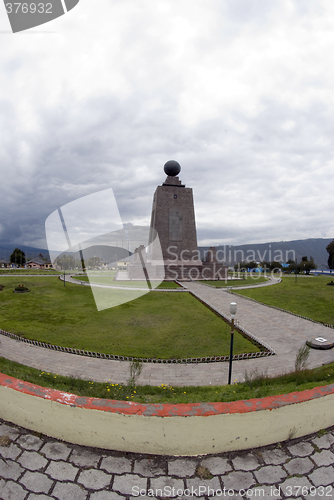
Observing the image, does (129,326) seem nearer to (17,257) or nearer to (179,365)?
(179,365)

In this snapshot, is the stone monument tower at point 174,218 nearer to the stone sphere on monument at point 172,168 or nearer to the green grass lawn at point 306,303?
the stone sphere on monument at point 172,168

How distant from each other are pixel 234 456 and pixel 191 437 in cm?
64

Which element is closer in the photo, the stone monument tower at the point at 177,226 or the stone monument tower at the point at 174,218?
the stone monument tower at the point at 177,226

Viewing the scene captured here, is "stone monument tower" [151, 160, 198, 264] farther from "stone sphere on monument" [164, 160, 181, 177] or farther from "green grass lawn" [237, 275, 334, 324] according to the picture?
"green grass lawn" [237, 275, 334, 324]

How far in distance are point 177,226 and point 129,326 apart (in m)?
25.0

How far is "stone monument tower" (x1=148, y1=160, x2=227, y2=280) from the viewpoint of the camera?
1407 inches

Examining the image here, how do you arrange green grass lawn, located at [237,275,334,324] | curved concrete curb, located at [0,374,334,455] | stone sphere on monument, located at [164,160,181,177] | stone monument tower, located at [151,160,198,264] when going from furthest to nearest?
stone sphere on monument, located at [164,160,181,177] → stone monument tower, located at [151,160,198,264] → green grass lawn, located at [237,275,334,324] → curved concrete curb, located at [0,374,334,455]

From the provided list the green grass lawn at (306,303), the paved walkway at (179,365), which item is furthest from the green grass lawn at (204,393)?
the green grass lawn at (306,303)

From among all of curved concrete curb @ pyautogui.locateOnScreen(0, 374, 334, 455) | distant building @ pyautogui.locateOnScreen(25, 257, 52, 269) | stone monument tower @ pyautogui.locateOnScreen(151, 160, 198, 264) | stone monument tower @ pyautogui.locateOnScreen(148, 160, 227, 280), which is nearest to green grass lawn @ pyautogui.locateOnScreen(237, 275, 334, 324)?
stone monument tower @ pyautogui.locateOnScreen(148, 160, 227, 280)

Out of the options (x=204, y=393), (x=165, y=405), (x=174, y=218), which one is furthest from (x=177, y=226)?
(x=165, y=405)

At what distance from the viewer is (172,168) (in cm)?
3812

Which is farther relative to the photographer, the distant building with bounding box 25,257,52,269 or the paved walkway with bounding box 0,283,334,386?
the distant building with bounding box 25,257,52,269

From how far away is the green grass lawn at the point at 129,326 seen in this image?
36.0 ft

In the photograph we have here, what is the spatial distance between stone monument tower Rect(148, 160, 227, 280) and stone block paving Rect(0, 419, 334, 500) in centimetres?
3158
